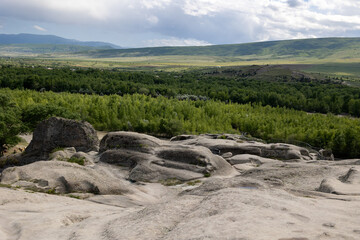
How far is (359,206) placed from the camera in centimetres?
1372

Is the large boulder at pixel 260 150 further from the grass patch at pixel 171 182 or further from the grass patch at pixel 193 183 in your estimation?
the grass patch at pixel 193 183

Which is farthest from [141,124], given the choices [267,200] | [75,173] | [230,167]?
[267,200]

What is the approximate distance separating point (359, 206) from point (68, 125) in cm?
2842

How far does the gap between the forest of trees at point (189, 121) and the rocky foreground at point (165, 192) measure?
1017 cm

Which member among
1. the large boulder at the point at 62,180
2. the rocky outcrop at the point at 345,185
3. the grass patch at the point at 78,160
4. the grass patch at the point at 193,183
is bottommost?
the grass patch at the point at 193,183

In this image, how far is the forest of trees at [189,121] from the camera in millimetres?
47188

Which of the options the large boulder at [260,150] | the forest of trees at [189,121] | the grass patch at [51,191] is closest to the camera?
the grass patch at [51,191]

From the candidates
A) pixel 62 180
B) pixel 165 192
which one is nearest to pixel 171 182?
pixel 165 192

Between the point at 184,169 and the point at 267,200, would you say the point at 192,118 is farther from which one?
the point at 267,200

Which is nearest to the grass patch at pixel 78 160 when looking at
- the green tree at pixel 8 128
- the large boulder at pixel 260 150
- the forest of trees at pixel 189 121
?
the large boulder at pixel 260 150

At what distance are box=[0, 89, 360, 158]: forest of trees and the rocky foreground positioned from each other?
33.4 ft

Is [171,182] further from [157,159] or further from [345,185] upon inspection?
[345,185]

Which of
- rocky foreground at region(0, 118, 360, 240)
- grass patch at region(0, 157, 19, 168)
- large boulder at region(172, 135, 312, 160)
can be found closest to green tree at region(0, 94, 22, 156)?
grass patch at region(0, 157, 19, 168)

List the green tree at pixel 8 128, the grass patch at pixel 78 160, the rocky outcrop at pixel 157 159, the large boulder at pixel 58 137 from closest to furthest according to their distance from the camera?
the rocky outcrop at pixel 157 159 → the grass patch at pixel 78 160 → the large boulder at pixel 58 137 → the green tree at pixel 8 128
